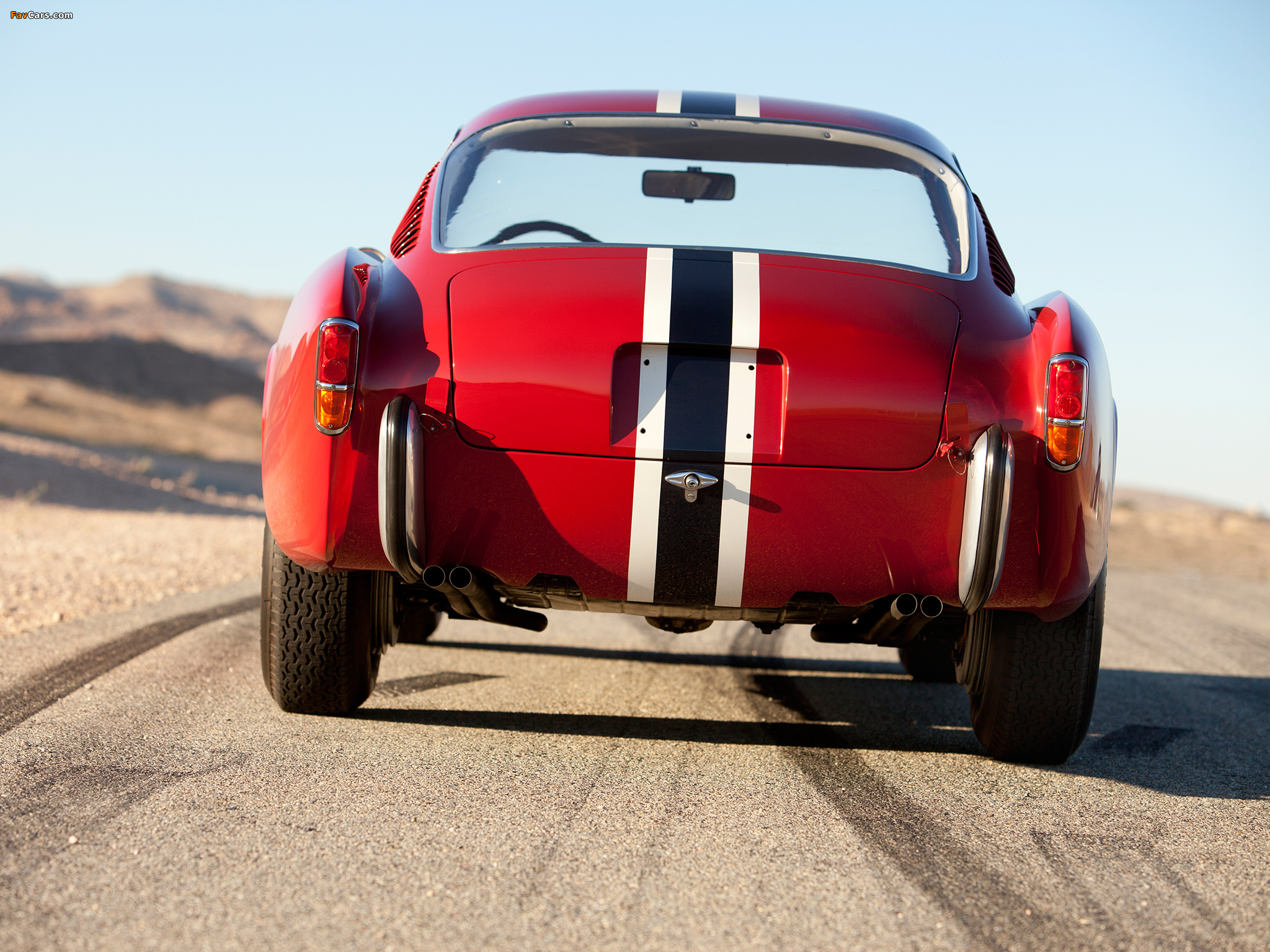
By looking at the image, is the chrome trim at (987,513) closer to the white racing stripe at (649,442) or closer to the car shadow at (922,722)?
the white racing stripe at (649,442)

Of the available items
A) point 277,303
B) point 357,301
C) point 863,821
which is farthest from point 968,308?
point 277,303

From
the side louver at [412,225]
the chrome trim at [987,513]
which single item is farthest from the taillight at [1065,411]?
the side louver at [412,225]

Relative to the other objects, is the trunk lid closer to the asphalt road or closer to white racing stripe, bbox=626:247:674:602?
white racing stripe, bbox=626:247:674:602

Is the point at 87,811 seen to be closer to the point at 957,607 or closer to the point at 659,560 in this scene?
the point at 659,560

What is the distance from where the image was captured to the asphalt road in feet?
6.89

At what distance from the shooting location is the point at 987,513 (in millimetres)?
2803

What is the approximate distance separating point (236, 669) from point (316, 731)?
3.33 feet

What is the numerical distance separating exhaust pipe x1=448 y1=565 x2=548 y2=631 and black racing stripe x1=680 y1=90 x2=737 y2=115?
5.93 feet

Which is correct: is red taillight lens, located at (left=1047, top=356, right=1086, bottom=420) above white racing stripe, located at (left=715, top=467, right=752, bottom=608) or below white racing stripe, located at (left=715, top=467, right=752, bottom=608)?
above

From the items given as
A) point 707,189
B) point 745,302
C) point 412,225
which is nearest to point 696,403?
point 745,302

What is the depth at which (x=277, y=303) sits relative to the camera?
135500 mm

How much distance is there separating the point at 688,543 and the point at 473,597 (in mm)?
609

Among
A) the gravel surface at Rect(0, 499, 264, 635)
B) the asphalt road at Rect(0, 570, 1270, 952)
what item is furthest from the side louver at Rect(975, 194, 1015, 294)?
the gravel surface at Rect(0, 499, 264, 635)

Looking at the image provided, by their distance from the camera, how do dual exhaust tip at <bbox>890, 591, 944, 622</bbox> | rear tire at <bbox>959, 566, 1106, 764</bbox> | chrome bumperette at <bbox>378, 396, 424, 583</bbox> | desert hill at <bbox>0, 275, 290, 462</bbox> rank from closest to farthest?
chrome bumperette at <bbox>378, 396, 424, 583</bbox>, dual exhaust tip at <bbox>890, 591, 944, 622</bbox>, rear tire at <bbox>959, 566, 1106, 764</bbox>, desert hill at <bbox>0, 275, 290, 462</bbox>
